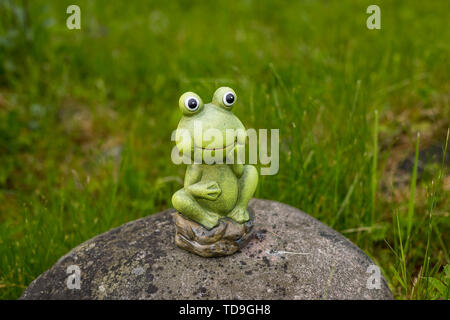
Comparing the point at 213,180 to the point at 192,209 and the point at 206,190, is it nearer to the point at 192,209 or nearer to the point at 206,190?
the point at 206,190

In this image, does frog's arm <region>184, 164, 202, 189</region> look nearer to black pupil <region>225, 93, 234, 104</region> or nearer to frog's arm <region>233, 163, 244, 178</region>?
frog's arm <region>233, 163, 244, 178</region>

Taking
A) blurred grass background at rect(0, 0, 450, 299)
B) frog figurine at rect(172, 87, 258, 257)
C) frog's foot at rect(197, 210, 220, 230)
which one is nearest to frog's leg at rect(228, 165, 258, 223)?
frog figurine at rect(172, 87, 258, 257)

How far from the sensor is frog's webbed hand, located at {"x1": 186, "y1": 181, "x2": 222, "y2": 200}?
7.75ft

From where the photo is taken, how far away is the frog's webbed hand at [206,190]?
236cm

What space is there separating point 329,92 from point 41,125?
290cm

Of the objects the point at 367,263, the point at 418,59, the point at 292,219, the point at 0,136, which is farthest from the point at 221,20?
the point at 367,263

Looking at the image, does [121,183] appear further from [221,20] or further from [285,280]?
[221,20]

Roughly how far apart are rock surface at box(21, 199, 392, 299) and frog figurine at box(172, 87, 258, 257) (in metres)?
0.12

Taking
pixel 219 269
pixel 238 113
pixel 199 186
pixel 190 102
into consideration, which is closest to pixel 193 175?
pixel 199 186

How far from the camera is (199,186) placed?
93.4 inches

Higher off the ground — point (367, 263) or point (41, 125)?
point (41, 125)

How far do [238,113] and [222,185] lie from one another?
61.3 inches

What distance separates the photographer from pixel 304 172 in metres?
3.24

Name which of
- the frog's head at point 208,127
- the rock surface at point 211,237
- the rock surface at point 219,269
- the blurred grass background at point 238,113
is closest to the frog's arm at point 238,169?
the frog's head at point 208,127
